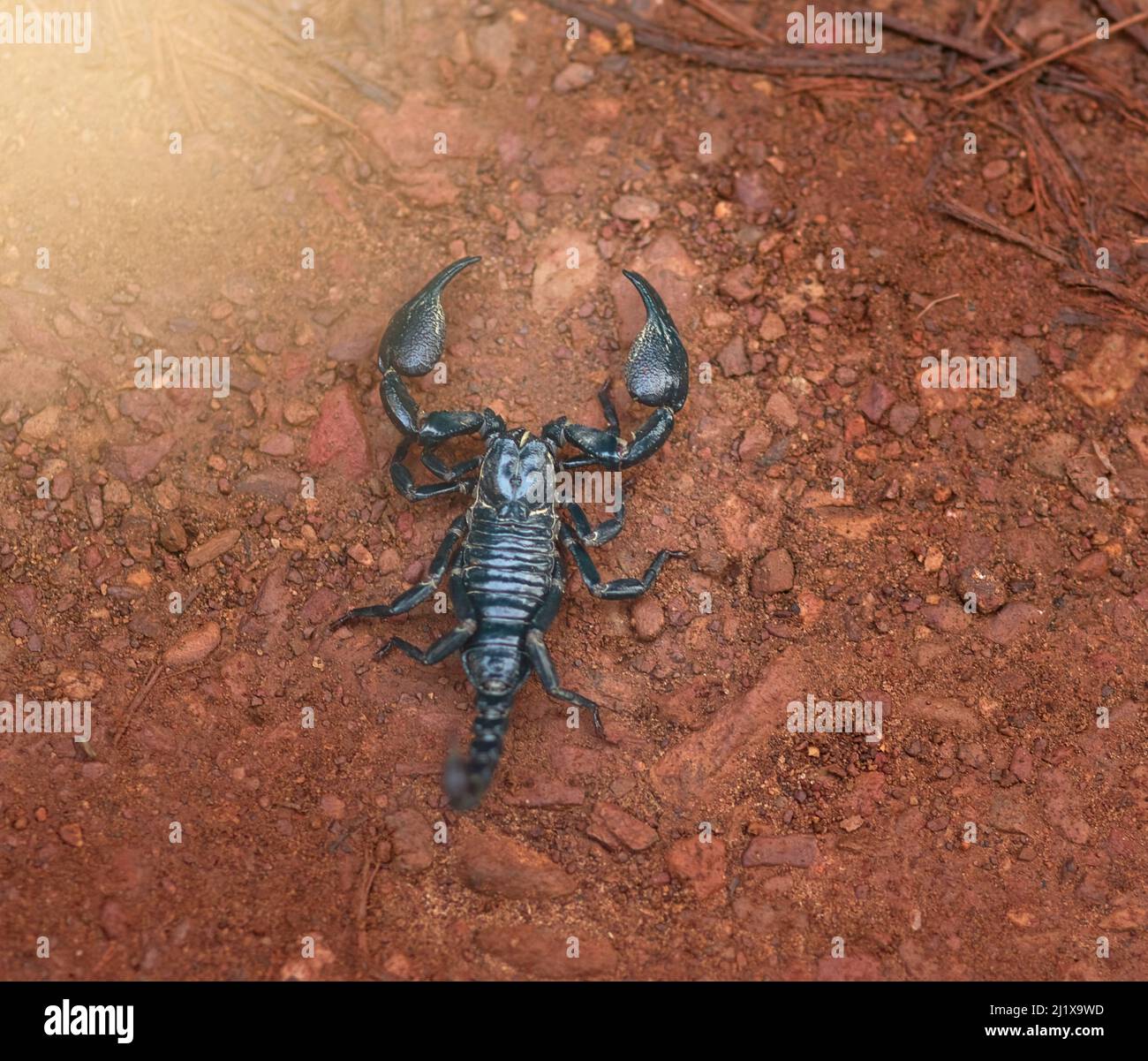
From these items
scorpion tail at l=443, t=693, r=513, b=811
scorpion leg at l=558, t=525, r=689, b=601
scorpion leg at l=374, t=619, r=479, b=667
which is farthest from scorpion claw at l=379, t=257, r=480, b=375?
scorpion tail at l=443, t=693, r=513, b=811

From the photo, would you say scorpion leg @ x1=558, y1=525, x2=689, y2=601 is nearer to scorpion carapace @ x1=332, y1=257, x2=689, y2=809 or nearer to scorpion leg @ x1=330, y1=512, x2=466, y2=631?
scorpion carapace @ x1=332, y1=257, x2=689, y2=809

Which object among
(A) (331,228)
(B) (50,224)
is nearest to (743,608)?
(A) (331,228)

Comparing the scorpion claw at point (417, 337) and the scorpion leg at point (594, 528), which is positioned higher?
the scorpion claw at point (417, 337)

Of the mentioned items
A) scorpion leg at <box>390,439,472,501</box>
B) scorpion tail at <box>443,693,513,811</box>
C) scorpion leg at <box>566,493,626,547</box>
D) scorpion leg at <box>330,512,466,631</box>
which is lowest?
scorpion tail at <box>443,693,513,811</box>

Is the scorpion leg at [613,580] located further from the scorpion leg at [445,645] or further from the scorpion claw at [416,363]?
the scorpion claw at [416,363]

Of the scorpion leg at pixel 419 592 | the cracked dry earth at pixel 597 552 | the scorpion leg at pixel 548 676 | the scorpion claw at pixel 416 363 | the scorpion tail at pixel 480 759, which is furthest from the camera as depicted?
the scorpion claw at pixel 416 363

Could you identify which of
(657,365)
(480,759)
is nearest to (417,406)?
(657,365)

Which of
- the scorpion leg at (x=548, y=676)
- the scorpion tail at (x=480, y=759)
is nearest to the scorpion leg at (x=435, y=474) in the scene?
the scorpion leg at (x=548, y=676)
